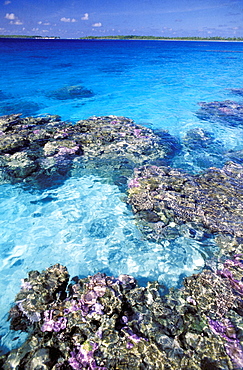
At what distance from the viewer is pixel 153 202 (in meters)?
7.01

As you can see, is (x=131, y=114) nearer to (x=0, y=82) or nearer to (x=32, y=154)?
(x=32, y=154)

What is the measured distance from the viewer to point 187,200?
7.07 meters

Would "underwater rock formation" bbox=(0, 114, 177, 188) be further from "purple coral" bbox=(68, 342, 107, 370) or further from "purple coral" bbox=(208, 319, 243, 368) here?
"purple coral" bbox=(68, 342, 107, 370)

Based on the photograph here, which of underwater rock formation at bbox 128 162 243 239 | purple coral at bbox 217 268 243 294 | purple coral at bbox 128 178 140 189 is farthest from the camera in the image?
purple coral at bbox 128 178 140 189

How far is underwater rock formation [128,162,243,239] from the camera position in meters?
6.42

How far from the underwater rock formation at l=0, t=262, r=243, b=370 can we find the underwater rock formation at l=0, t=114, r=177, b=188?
4.78 meters

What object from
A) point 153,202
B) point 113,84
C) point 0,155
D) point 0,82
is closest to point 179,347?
point 153,202

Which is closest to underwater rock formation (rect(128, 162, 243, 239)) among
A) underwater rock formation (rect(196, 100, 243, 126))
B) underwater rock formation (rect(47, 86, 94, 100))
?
underwater rock formation (rect(196, 100, 243, 126))

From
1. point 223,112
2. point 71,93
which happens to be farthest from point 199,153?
point 71,93

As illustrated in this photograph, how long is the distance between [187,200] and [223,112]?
1319cm

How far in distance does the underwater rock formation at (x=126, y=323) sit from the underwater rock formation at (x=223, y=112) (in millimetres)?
13406

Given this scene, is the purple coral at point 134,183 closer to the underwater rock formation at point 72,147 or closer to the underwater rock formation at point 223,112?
the underwater rock formation at point 72,147

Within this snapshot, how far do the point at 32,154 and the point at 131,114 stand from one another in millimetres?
9333

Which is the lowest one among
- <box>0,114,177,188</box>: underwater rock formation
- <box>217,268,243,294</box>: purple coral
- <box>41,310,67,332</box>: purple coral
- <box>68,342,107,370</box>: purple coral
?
<box>217,268,243,294</box>: purple coral
